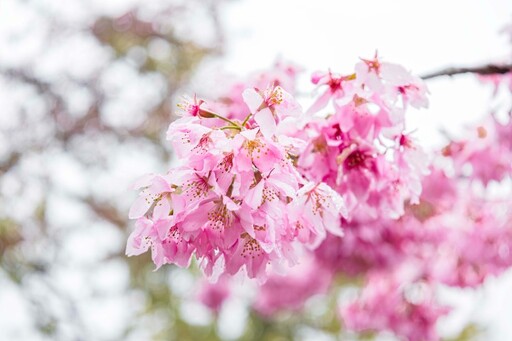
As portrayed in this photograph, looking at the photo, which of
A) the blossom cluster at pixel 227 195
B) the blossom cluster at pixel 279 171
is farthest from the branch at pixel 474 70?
the blossom cluster at pixel 227 195

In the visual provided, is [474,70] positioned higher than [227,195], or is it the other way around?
[474,70]

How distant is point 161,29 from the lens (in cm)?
421

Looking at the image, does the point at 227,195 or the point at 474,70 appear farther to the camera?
the point at 474,70

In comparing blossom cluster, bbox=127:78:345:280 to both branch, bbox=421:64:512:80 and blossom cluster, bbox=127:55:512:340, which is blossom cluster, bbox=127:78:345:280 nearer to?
blossom cluster, bbox=127:55:512:340

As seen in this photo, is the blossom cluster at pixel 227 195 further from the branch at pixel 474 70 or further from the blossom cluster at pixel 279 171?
the branch at pixel 474 70

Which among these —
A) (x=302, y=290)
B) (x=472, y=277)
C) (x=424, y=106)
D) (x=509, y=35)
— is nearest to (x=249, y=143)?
(x=424, y=106)

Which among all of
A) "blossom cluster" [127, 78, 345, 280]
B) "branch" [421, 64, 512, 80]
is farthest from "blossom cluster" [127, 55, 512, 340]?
"branch" [421, 64, 512, 80]

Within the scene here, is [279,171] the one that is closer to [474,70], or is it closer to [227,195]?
[227,195]

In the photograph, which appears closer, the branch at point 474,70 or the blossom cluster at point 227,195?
the blossom cluster at point 227,195

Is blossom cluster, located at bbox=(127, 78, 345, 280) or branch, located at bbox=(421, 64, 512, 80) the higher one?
branch, located at bbox=(421, 64, 512, 80)

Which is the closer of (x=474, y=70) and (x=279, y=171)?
(x=279, y=171)

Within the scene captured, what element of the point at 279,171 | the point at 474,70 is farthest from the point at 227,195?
the point at 474,70

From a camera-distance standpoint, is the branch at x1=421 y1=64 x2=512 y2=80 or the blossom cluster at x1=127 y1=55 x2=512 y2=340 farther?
the branch at x1=421 y1=64 x2=512 y2=80

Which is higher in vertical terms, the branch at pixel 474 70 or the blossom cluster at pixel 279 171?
the branch at pixel 474 70
